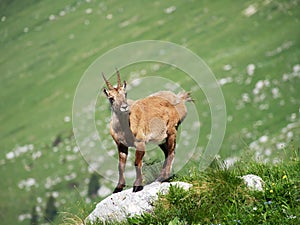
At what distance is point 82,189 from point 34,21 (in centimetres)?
4518

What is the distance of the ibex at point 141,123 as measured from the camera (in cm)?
866

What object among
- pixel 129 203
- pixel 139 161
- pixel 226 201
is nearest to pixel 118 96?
pixel 139 161

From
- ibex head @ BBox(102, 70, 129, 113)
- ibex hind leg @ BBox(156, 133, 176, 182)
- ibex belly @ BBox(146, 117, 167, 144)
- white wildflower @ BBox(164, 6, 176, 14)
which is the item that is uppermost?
ibex head @ BBox(102, 70, 129, 113)

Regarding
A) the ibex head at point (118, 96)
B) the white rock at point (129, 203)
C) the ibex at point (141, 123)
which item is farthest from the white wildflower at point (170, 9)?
the ibex head at point (118, 96)

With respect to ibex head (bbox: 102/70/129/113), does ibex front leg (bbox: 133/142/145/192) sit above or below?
below

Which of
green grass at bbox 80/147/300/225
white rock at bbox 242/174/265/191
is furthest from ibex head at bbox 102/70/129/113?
white rock at bbox 242/174/265/191

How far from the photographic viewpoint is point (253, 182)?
27.5 feet

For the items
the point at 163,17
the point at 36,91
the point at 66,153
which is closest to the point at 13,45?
the point at 36,91

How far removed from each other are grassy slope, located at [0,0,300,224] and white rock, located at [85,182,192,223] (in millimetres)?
25087

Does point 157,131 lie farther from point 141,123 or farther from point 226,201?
point 226,201

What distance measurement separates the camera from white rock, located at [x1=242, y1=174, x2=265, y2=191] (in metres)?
8.26

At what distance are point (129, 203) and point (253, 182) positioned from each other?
2160 millimetres

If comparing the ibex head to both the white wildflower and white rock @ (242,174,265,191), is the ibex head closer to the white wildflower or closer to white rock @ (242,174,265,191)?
white rock @ (242,174,265,191)

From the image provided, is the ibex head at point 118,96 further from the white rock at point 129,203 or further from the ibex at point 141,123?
the white rock at point 129,203
